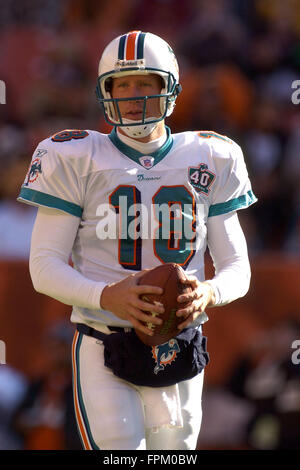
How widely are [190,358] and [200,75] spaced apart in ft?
12.1

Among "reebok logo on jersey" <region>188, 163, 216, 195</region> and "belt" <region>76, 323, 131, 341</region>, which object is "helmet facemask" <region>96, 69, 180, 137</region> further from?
"belt" <region>76, 323, 131, 341</region>

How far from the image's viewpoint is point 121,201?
9.21ft

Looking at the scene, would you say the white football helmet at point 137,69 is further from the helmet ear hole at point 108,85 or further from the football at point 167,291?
the football at point 167,291

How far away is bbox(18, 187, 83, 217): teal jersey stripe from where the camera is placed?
2.77 meters

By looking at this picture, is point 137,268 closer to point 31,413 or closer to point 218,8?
point 31,413

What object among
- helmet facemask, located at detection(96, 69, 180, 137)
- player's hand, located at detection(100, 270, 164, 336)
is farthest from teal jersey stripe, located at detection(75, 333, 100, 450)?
helmet facemask, located at detection(96, 69, 180, 137)

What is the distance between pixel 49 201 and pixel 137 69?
53 cm

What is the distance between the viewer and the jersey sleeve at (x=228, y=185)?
2.93 meters

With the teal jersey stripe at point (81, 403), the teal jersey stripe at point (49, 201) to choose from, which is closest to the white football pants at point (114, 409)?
the teal jersey stripe at point (81, 403)

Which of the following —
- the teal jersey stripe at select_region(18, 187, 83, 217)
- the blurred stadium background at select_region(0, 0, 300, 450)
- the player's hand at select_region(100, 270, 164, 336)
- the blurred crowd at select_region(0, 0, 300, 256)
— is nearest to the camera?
the player's hand at select_region(100, 270, 164, 336)

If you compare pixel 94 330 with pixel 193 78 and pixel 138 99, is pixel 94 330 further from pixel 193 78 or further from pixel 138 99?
pixel 193 78

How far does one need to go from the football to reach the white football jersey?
0.23 m

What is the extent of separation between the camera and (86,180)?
111 inches
